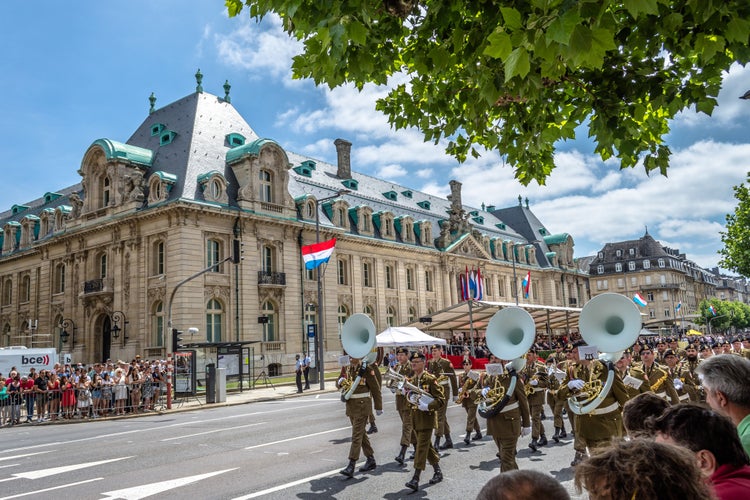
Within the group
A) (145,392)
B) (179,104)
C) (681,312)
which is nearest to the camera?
(145,392)

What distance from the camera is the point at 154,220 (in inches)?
1441

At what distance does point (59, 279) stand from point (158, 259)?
13043 mm

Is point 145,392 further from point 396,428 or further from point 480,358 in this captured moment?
point 480,358

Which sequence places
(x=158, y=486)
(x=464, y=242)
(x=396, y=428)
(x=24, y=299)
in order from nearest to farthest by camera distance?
1. (x=158, y=486)
2. (x=396, y=428)
3. (x=24, y=299)
4. (x=464, y=242)

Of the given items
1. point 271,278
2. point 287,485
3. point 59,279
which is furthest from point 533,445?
point 59,279

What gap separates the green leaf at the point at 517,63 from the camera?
3.64 metres

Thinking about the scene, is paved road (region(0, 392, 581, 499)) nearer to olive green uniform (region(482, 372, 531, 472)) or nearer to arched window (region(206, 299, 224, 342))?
olive green uniform (region(482, 372, 531, 472))

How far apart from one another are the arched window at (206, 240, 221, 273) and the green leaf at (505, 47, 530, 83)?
34.3 meters

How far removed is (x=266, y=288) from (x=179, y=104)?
1632cm

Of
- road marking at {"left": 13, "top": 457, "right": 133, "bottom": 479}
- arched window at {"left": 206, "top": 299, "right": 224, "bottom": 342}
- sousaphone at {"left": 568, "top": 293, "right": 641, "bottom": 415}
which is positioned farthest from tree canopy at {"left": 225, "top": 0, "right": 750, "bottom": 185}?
arched window at {"left": 206, "top": 299, "right": 224, "bottom": 342}

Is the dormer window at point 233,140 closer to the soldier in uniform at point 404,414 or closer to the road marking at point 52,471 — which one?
the soldier in uniform at point 404,414

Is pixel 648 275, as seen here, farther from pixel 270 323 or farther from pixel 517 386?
pixel 517 386

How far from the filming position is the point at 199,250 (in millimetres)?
35688

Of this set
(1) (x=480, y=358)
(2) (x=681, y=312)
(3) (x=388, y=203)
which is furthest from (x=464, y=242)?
(2) (x=681, y=312)
